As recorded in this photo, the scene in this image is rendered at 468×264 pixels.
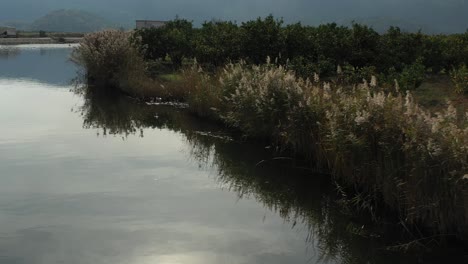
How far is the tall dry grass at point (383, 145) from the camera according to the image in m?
7.55

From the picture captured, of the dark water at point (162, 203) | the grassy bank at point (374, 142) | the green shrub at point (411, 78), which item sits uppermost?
the green shrub at point (411, 78)

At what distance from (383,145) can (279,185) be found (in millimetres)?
2949

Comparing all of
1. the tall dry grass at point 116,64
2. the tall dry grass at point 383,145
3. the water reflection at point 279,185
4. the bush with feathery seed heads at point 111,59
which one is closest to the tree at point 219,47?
the tall dry grass at point 116,64

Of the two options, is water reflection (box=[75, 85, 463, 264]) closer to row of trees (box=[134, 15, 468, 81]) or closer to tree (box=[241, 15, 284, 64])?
tree (box=[241, 15, 284, 64])

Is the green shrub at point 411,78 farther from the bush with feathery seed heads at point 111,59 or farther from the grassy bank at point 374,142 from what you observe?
the bush with feathery seed heads at point 111,59

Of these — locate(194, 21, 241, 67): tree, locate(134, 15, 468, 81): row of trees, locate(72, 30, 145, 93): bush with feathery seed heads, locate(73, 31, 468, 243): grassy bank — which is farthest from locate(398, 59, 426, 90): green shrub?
locate(72, 30, 145, 93): bush with feathery seed heads

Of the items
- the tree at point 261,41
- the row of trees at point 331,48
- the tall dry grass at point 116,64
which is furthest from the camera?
the tall dry grass at point 116,64

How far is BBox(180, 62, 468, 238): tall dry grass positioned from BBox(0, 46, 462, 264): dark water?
66cm

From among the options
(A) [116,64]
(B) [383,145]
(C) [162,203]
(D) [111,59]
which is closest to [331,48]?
(A) [116,64]

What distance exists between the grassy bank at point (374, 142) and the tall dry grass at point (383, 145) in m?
0.01

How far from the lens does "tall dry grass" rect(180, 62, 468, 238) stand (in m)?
7.55

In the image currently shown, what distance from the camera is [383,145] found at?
878cm

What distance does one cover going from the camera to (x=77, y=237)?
8.07 m

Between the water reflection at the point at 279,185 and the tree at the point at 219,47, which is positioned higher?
the tree at the point at 219,47
